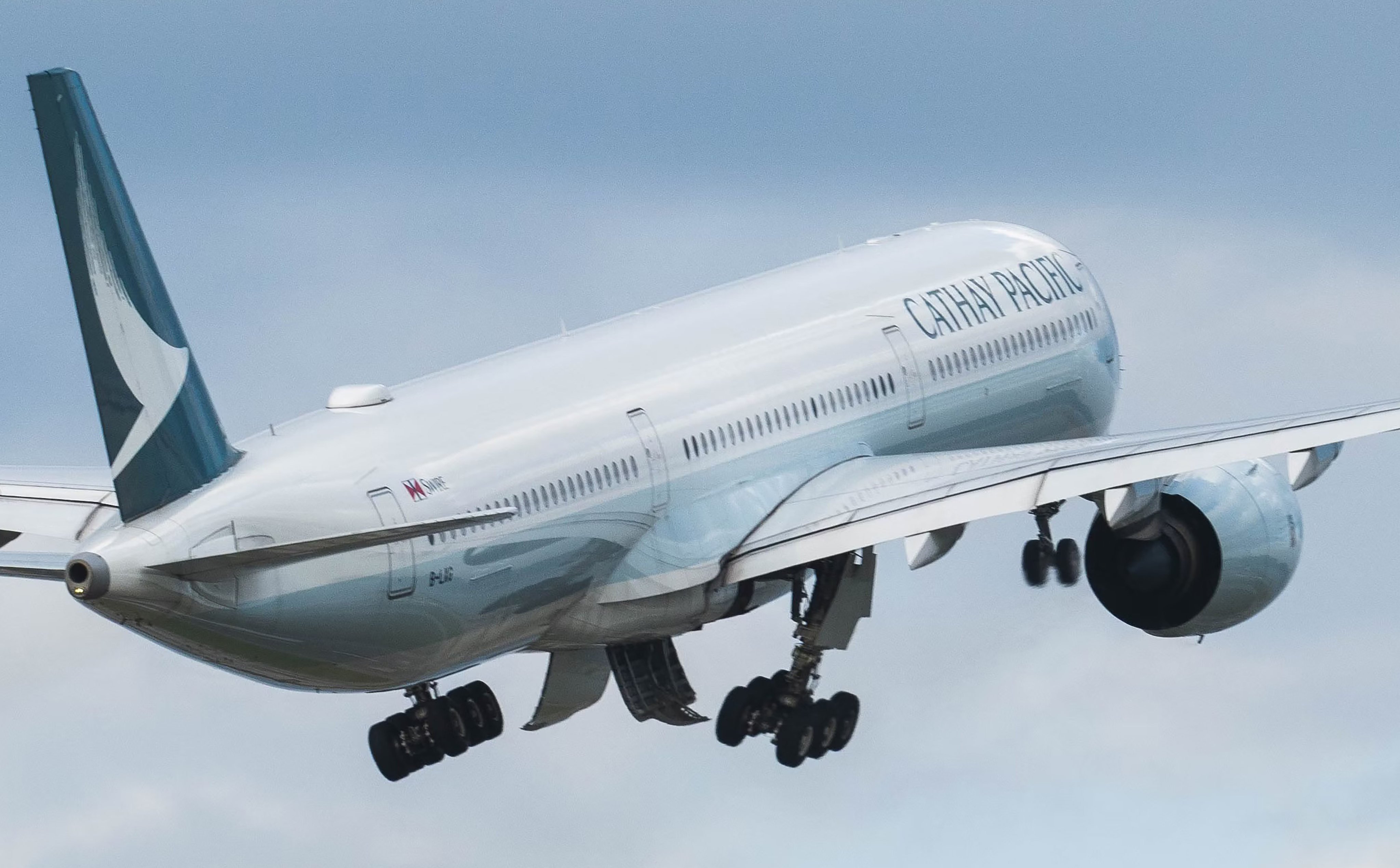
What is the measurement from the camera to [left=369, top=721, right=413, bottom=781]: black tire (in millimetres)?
41625

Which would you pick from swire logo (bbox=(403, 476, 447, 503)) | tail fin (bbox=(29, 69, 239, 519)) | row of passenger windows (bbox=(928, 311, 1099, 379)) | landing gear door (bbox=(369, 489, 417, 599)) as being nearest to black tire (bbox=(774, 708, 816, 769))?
row of passenger windows (bbox=(928, 311, 1099, 379))

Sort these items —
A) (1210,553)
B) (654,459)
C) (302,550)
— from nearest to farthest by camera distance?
1. (302,550)
2. (654,459)
3. (1210,553)

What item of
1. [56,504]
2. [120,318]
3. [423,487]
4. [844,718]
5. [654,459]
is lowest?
[844,718]

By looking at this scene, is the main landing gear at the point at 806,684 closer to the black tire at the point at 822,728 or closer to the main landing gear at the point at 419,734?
the black tire at the point at 822,728

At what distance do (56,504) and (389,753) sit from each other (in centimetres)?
555

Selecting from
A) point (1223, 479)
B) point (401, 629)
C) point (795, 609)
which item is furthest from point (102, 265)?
point (1223, 479)

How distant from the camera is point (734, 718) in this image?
41.8 meters

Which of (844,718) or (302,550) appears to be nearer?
(302,550)

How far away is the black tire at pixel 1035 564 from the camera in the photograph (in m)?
45.2

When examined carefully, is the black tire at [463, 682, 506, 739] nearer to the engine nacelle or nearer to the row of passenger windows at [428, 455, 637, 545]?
the row of passenger windows at [428, 455, 637, 545]

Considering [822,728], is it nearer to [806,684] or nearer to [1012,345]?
[806,684]

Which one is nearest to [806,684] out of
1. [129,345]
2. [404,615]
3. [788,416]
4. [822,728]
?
[822,728]

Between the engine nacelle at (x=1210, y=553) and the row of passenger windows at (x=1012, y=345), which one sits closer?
the engine nacelle at (x=1210, y=553)

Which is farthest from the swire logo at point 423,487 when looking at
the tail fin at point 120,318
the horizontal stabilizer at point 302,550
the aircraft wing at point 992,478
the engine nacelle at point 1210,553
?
the engine nacelle at point 1210,553
